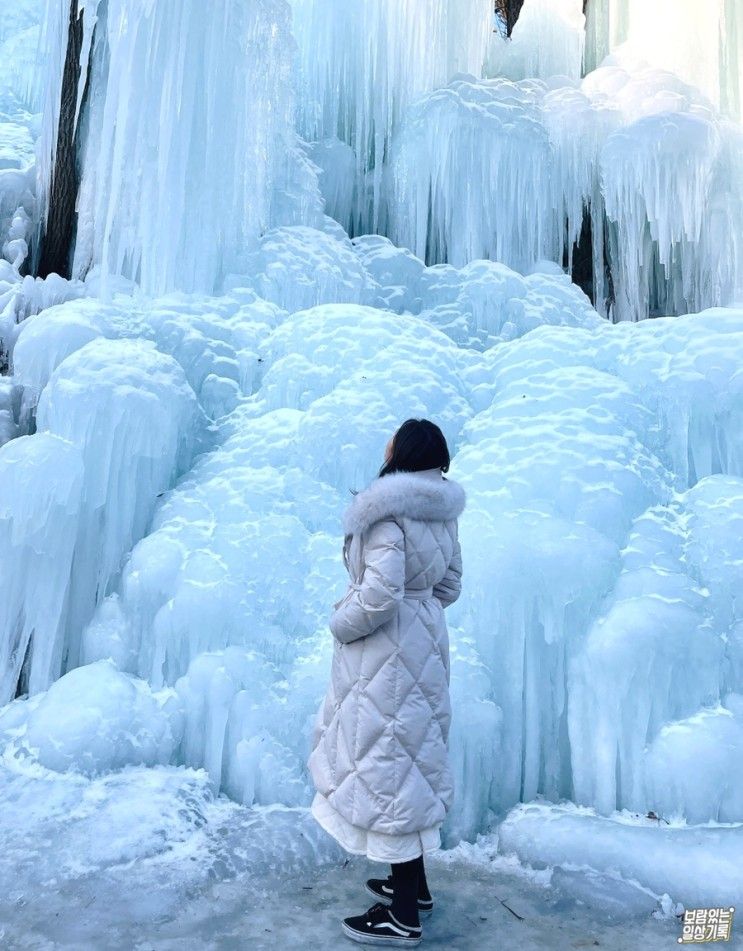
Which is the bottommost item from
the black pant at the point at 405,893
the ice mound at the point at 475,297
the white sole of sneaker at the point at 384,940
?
the white sole of sneaker at the point at 384,940

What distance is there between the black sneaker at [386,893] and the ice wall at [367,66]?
5824mm

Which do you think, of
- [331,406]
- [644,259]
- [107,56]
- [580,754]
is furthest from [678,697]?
[107,56]

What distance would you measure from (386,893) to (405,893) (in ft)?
0.62

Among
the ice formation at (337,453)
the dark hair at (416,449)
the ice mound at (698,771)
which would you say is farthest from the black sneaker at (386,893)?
the dark hair at (416,449)

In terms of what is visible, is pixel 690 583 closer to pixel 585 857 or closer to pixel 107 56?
pixel 585 857

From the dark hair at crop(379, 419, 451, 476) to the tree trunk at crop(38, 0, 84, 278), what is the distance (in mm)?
5041

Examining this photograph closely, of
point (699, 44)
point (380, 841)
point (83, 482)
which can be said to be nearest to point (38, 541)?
point (83, 482)

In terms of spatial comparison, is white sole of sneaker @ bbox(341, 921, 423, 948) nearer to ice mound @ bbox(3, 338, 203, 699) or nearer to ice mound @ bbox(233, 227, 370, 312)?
ice mound @ bbox(3, 338, 203, 699)

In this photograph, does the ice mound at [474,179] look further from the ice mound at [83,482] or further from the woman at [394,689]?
the woman at [394,689]

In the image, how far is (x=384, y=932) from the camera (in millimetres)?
2496

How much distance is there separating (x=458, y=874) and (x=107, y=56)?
6703mm

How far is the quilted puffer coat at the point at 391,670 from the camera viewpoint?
2400mm

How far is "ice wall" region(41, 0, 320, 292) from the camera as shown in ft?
18.6

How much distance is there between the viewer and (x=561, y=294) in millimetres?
6102
